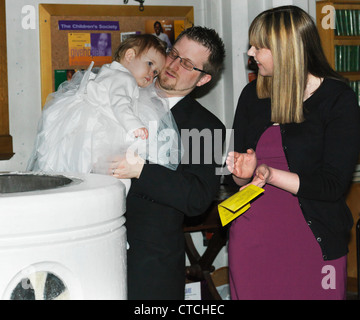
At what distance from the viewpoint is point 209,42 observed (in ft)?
5.80

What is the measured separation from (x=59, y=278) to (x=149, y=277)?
700 millimetres

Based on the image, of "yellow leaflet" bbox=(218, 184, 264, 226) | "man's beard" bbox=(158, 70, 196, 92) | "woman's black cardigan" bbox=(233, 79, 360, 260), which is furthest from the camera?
"man's beard" bbox=(158, 70, 196, 92)

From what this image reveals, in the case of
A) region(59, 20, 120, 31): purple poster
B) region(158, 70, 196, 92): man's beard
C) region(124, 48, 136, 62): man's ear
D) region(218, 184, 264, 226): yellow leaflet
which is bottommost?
region(218, 184, 264, 226): yellow leaflet

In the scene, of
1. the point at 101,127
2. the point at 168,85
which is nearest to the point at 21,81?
the point at 168,85

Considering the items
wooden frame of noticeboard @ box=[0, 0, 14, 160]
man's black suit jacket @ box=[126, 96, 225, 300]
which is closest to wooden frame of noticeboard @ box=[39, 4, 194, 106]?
wooden frame of noticeboard @ box=[0, 0, 14, 160]

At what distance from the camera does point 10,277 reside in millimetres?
794

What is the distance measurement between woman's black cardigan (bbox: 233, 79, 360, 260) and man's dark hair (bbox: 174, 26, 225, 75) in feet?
1.03

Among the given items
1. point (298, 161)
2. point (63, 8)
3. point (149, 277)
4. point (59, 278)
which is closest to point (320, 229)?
point (298, 161)

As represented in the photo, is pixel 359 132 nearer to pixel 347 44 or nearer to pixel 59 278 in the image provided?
pixel 59 278

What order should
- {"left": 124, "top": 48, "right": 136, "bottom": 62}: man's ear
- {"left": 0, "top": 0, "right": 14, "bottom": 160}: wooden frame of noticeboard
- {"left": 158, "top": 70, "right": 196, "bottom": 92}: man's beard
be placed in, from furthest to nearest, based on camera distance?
{"left": 0, "top": 0, "right": 14, "bottom": 160}: wooden frame of noticeboard
{"left": 124, "top": 48, "right": 136, "bottom": 62}: man's ear
{"left": 158, "top": 70, "right": 196, "bottom": 92}: man's beard

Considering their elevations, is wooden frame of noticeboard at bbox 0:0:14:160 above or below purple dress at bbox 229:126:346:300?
above

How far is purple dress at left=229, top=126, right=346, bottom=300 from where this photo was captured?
5.16ft

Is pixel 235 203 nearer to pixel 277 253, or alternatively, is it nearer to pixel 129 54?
pixel 277 253

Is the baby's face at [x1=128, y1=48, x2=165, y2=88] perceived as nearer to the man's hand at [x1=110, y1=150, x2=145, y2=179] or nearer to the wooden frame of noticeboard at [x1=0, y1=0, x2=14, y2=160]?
the man's hand at [x1=110, y1=150, x2=145, y2=179]
